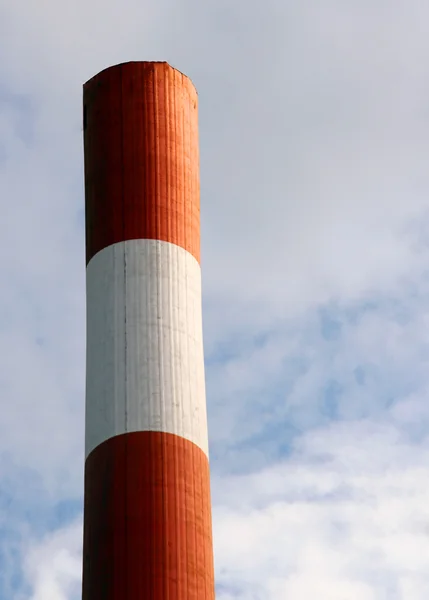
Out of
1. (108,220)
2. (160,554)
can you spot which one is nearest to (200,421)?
(160,554)

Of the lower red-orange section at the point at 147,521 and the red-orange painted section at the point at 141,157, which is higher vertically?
the red-orange painted section at the point at 141,157

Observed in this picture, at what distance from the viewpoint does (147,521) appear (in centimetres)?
2286

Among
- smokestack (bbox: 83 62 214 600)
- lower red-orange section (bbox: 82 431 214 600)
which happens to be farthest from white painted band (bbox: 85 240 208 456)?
lower red-orange section (bbox: 82 431 214 600)

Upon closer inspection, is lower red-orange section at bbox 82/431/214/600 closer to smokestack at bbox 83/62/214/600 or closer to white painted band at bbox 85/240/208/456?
smokestack at bbox 83/62/214/600

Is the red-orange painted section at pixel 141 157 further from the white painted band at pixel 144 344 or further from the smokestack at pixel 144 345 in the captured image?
the white painted band at pixel 144 344

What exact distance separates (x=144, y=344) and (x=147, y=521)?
345 cm

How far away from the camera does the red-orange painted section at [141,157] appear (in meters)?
25.6

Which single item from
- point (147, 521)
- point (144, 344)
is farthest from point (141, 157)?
point (147, 521)

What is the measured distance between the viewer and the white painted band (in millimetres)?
23938

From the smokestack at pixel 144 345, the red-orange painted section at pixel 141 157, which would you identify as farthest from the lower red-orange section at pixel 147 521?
the red-orange painted section at pixel 141 157

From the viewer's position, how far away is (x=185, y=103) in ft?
89.5

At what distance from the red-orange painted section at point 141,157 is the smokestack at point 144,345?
26mm

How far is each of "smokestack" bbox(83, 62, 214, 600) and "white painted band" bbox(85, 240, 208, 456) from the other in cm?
2

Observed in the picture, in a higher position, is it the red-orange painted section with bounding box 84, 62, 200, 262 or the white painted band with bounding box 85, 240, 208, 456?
the red-orange painted section with bounding box 84, 62, 200, 262
